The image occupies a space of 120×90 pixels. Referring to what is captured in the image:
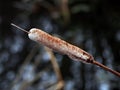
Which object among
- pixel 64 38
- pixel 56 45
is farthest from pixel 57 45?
pixel 64 38

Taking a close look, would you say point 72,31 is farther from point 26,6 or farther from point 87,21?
point 26,6

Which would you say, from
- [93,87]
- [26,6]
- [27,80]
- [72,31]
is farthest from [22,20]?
[93,87]

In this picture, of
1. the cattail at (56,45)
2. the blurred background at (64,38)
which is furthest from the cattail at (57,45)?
the blurred background at (64,38)

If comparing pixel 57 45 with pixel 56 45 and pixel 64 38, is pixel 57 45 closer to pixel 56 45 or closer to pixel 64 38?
pixel 56 45

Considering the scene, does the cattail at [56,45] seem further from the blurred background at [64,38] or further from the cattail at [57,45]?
the blurred background at [64,38]

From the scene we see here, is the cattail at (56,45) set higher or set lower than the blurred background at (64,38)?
lower

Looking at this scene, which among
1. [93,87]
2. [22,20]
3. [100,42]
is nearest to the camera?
[93,87]

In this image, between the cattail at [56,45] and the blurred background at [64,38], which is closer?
the cattail at [56,45]

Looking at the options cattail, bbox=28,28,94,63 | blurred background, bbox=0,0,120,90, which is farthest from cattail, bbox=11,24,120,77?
blurred background, bbox=0,0,120,90

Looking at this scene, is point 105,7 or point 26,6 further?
point 26,6

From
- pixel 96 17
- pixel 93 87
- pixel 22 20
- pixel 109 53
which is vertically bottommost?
pixel 93 87
